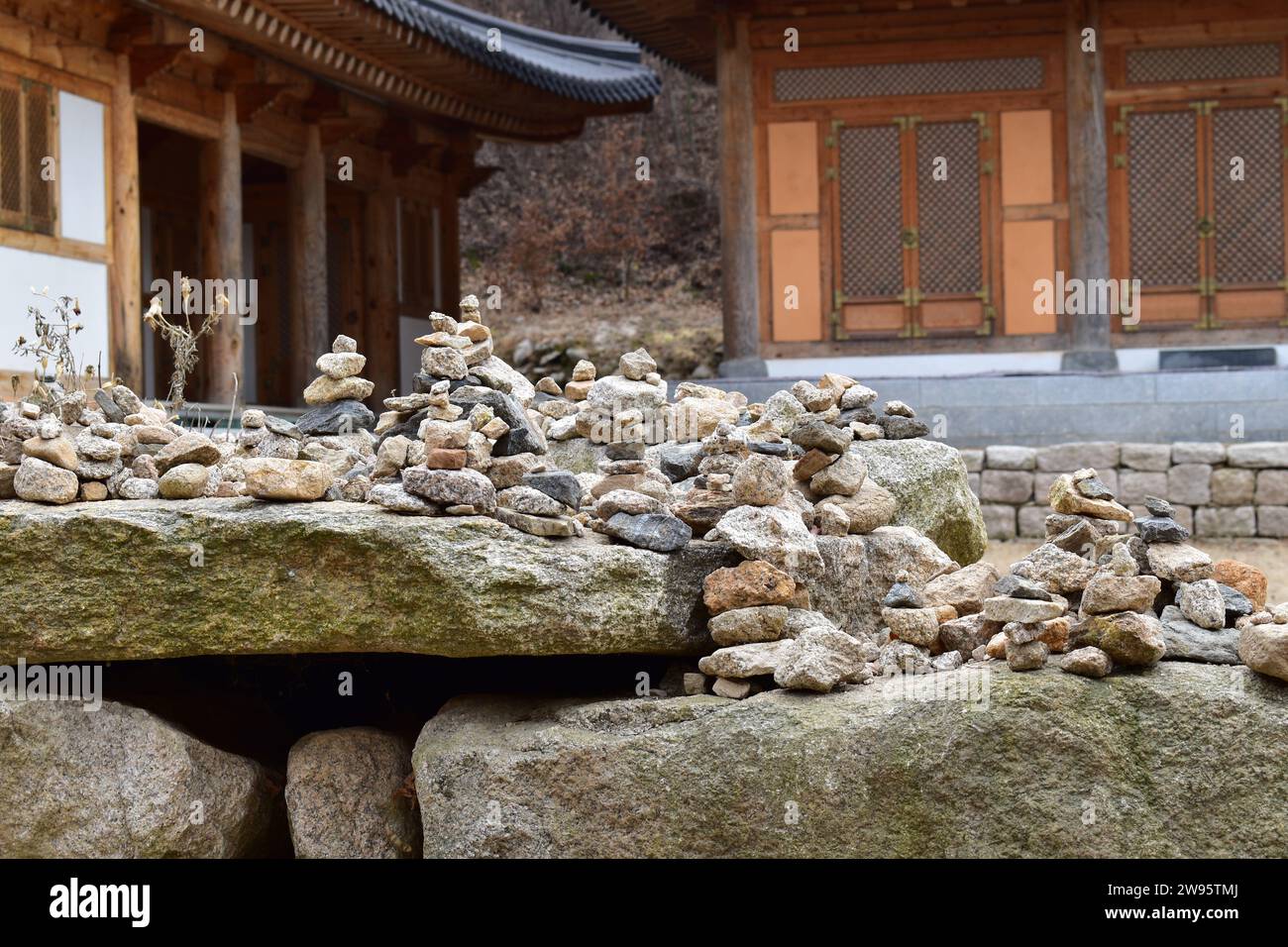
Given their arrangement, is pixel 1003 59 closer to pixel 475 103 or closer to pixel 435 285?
pixel 475 103

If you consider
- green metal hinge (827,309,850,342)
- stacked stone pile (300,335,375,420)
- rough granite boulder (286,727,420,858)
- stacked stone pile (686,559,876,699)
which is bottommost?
rough granite boulder (286,727,420,858)

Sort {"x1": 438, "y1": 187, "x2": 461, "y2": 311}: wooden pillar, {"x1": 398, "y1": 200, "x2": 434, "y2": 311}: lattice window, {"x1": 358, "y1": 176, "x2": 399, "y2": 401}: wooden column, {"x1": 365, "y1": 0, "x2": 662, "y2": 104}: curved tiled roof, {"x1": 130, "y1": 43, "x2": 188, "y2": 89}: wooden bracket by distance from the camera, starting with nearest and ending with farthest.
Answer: {"x1": 130, "y1": 43, "x2": 188, "y2": 89}: wooden bracket < {"x1": 365, "y1": 0, "x2": 662, "y2": 104}: curved tiled roof < {"x1": 358, "y1": 176, "x2": 399, "y2": 401}: wooden column < {"x1": 398, "y1": 200, "x2": 434, "y2": 311}: lattice window < {"x1": 438, "y1": 187, "x2": 461, "y2": 311}: wooden pillar

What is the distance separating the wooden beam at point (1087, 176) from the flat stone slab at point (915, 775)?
352 inches

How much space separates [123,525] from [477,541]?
112 cm

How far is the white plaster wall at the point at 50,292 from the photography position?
33.9 ft

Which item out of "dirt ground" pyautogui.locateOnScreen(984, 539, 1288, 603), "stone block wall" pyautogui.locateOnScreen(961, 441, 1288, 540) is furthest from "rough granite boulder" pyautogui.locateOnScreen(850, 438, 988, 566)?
"stone block wall" pyautogui.locateOnScreen(961, 441, 1288, 540)

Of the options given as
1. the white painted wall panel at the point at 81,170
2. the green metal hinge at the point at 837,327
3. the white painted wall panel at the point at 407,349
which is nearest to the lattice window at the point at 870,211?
the green metal hinge at the point at 837,327

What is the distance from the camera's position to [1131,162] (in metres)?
13.2

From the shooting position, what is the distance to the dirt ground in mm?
11039

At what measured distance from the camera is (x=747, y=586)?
196 inches

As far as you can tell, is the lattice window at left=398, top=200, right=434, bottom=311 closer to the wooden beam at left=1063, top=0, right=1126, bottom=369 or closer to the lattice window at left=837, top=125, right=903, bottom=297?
the lattice window at left=837, top=125, right=903, bottom=297

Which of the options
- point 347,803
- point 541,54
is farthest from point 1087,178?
point 347,803

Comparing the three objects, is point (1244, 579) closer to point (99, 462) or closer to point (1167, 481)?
point (99, 462)

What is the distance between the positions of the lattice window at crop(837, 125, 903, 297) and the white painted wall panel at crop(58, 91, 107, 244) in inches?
239
